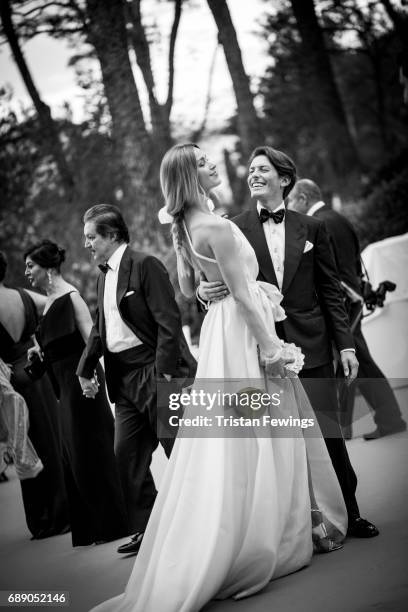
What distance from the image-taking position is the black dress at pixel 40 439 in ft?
20.6

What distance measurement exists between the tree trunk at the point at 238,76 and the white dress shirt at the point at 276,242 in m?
8.93

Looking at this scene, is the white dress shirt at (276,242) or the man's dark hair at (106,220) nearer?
the white dress shirt at (276,242)

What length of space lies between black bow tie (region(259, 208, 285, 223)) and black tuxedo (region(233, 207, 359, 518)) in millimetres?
31

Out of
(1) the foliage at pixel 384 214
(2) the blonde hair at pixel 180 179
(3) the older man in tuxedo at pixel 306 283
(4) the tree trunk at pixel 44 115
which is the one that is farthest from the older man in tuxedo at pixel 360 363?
(4) the tree trunk at pixel 44 115

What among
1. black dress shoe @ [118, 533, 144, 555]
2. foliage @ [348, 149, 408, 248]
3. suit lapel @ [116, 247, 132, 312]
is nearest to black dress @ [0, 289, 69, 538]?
black dress shoe @ [118, 533, 144, 555]

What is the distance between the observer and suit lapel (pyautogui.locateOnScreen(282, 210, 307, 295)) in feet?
14.3

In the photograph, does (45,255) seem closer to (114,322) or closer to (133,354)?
(114,322)

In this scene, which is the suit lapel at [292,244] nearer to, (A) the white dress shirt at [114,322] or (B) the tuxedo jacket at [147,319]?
(B) the tuxedo jacket at [147,319]

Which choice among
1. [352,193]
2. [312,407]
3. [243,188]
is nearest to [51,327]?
[312,407]

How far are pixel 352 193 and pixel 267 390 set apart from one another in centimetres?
1764

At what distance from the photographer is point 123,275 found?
508cm

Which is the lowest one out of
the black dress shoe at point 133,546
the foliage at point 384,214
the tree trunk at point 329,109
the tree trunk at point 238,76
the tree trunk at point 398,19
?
the black dress shoe at point 133,546

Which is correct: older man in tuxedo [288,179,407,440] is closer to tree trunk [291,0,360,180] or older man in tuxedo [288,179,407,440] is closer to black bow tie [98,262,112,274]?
black bow tie [98,262,112,274]

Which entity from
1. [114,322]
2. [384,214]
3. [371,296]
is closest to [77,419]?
[114,322]
